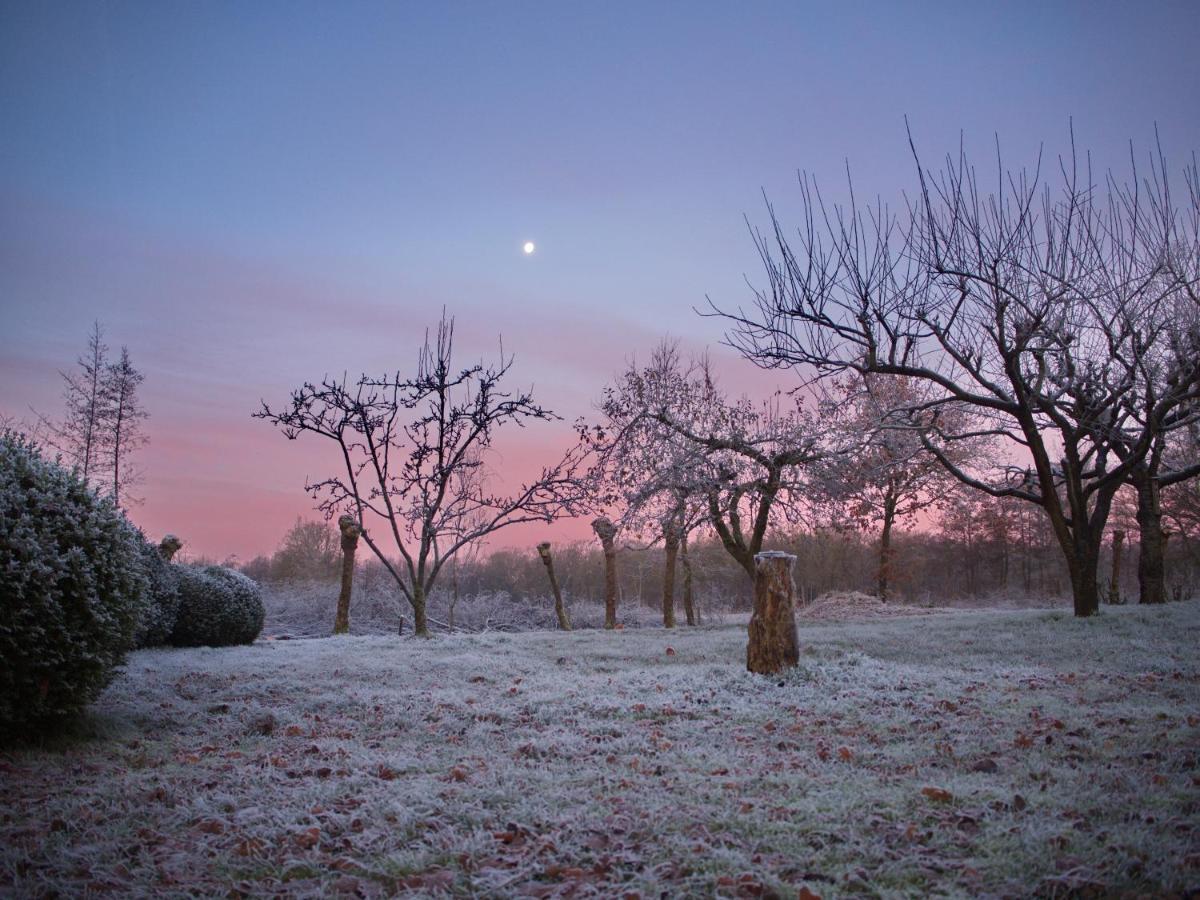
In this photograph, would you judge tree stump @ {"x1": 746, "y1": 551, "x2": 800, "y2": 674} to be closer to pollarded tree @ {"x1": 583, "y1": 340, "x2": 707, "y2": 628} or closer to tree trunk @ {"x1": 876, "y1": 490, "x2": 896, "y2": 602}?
pollarded tree @ {"x1": 583, "y1": 340, "x2": 707, "y2": 628}

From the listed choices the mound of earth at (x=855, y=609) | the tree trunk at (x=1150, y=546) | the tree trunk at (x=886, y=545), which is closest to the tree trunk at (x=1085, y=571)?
the tree trunk at (x=1150, y=546)

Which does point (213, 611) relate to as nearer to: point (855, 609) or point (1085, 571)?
point (1085, 571)

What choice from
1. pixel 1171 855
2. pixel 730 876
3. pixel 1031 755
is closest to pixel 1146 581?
pixel 1031 755

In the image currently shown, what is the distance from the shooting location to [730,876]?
248 centimetres

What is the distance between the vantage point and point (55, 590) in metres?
4.62

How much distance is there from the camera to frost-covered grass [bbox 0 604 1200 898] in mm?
2590

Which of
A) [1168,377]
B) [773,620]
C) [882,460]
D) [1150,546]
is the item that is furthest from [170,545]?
[1150,546]

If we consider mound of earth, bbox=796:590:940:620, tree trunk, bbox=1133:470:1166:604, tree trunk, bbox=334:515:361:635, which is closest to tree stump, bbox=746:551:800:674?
tree trunk, bbox=334:515:361:635

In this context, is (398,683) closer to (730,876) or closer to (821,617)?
(730,876)

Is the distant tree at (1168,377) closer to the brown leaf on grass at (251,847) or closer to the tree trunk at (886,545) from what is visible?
the tree trunk at (886,545)

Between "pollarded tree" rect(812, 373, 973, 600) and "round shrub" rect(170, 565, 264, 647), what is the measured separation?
30.8 feet

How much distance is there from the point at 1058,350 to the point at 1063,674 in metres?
6.07

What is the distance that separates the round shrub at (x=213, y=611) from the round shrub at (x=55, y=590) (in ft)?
15.6

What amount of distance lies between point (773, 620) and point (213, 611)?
773 cm
